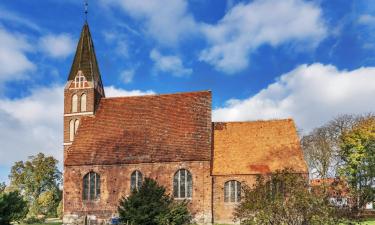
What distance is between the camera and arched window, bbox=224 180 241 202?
1357 inches

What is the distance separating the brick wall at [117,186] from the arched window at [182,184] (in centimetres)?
31

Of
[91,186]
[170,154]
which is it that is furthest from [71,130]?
[170,154]

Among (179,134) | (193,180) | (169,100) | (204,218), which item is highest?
(169,100)

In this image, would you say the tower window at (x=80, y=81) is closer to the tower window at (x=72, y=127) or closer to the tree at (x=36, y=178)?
the tower window at (x=72, y=127)

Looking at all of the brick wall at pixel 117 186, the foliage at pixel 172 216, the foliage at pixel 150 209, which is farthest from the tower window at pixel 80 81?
the foliage at pixel 172 216

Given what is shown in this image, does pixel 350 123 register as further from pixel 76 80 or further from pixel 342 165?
pixel 76 80

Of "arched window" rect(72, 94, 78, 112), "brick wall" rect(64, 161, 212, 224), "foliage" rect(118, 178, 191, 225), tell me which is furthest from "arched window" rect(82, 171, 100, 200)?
"foliage" rect(118, 178, 191, 225)

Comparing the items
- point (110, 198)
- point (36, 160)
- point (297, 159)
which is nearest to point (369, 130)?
point (297, 159)

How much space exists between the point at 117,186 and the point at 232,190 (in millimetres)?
9359

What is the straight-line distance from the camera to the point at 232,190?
34.7m

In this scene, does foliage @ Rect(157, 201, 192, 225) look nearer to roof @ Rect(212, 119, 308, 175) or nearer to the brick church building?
the brick church building

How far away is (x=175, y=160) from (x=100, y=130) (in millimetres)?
7708

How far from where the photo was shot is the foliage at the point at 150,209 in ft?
77.7

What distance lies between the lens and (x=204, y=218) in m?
34.1
